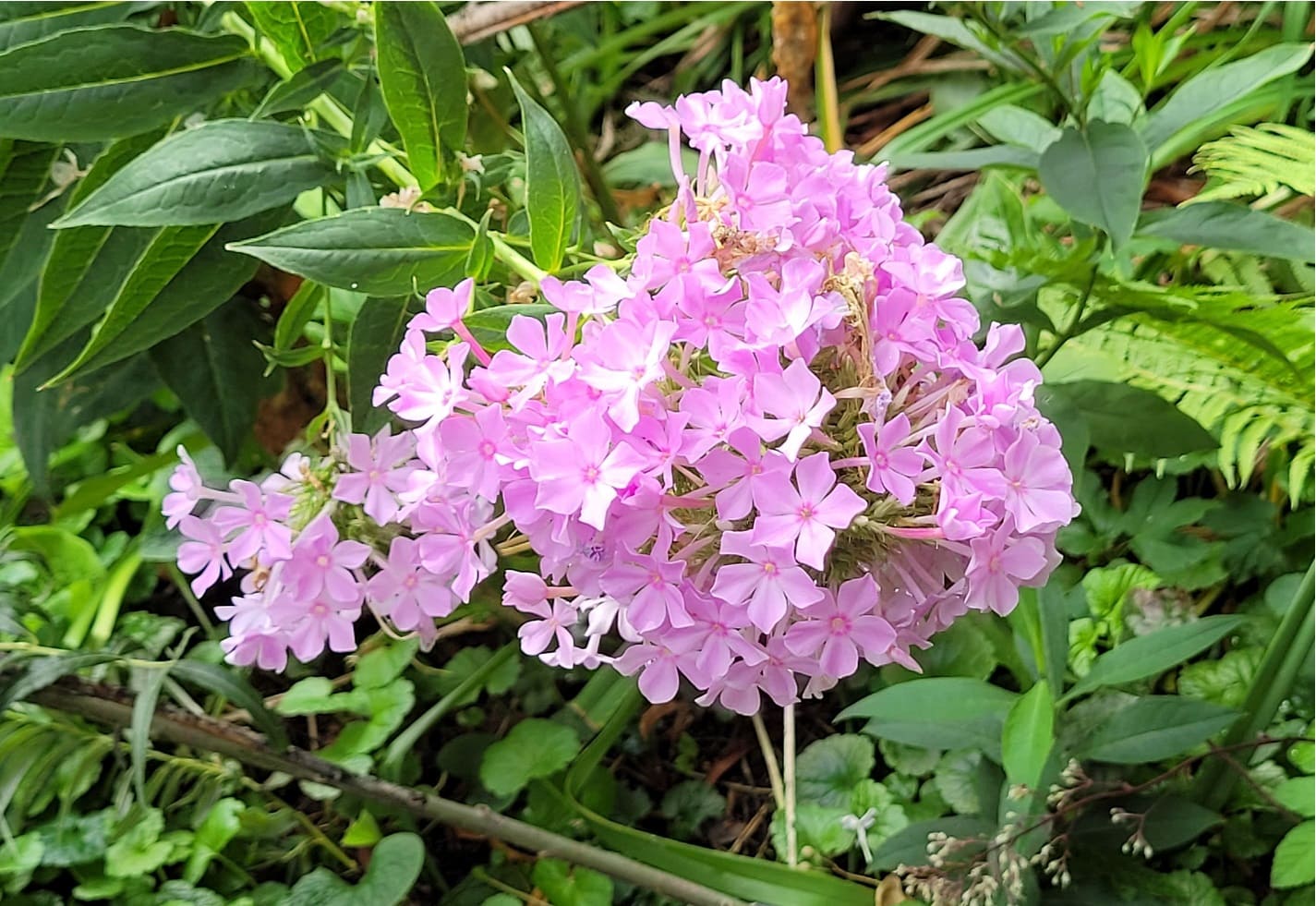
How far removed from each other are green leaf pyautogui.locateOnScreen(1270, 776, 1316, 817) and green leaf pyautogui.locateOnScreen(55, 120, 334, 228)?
0.77 metres

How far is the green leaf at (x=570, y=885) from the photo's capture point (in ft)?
2.71

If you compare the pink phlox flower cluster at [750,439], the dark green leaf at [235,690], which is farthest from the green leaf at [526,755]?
the pink phlox flower cluster at [750,439]

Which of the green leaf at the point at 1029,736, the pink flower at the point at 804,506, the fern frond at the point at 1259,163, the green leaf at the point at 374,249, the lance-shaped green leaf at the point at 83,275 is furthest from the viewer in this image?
the fern frond at the point at 1259,163

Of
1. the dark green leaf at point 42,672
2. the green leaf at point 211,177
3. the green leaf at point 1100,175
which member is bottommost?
the dark green leaf at point 42,672

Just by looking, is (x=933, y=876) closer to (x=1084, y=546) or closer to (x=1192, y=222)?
(x=1084, y=546)

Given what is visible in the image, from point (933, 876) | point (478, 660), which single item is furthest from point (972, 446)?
point (478, 660)

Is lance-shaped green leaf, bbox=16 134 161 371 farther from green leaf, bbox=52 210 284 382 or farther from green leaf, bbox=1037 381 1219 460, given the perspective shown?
green leaf, bbox=1037 381 1219 460

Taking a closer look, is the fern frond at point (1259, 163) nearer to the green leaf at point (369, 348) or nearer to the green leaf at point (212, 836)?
the green leaf at point (369, 348)

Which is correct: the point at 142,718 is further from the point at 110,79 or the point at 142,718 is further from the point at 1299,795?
the point at 1299,795

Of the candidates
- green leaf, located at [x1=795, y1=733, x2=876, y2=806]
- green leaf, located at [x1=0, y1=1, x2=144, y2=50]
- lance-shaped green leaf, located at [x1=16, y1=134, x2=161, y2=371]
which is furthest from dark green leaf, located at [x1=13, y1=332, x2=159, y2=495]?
green leaf, located at [x1=795, y1=733, x2=876, y2=806]

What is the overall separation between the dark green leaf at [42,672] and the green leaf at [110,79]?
39 cm

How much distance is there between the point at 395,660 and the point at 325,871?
19 centimetres

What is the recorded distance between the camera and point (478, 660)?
1.02 metres

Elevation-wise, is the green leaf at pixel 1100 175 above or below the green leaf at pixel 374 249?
below
